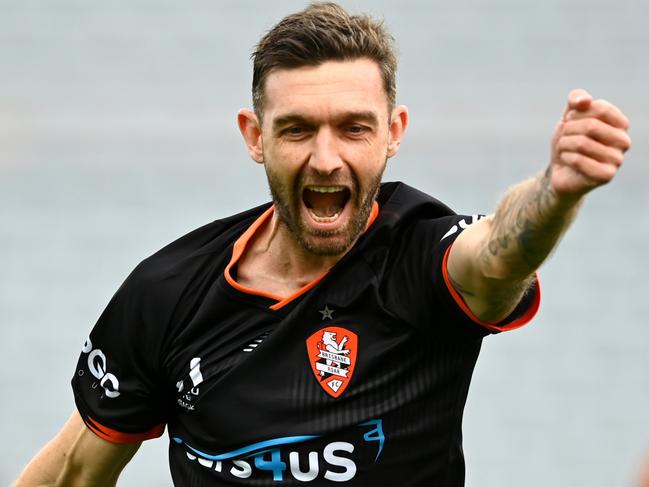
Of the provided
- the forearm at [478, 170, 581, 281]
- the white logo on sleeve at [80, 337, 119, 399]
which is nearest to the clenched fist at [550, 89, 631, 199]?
the forearm at [478, 170, 581, 281]

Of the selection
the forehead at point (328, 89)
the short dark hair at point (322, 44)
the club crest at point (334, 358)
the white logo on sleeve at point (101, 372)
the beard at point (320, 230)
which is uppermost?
the short dark hair at point (322, 44)

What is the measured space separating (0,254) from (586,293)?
4.22 metres

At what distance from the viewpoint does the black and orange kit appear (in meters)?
3.06

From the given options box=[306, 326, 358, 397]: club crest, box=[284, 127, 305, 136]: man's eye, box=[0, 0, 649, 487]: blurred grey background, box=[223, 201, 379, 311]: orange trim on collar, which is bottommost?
box=[0, 0, 649, 487]: blurred grey background

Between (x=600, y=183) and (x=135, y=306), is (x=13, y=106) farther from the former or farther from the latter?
(x=600, y=183)

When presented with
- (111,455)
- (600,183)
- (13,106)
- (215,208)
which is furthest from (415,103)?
(600,183)

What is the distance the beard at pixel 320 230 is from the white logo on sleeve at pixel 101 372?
2.03ft

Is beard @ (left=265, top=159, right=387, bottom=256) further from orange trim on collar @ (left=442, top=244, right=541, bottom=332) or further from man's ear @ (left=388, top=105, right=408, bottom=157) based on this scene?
orange trim on collar @ (left=442, top=244, right=541, bottom=332)

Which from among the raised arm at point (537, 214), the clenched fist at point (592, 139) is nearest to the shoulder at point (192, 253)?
the raised arm at point (537, 214)

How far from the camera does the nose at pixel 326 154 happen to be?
311cm

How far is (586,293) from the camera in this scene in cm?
905

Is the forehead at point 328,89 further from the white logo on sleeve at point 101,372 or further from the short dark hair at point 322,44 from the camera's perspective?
the white logo on sleeve at point 101,372

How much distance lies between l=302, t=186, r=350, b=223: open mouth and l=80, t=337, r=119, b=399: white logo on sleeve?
691 mm

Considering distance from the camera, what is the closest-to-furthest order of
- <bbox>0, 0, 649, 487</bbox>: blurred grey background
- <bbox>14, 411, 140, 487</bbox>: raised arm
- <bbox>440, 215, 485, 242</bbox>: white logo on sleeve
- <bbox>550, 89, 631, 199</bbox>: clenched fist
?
<bbox>550, 89, 631, 199</bbox>: clenched fist, <bbox>440, 215, 485, 242</bbox>: white logo on sleeve, <bbox>14, 411, 140, 487</bbox>: raised arm, <bbox>0, 0, 649, 487</bbox>: blurred grey background
